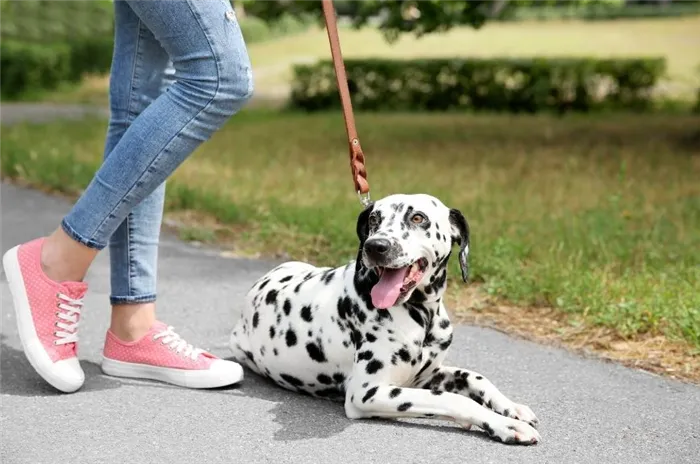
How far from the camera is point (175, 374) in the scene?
4.17 metres

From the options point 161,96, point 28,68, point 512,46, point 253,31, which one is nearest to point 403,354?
point 161,96

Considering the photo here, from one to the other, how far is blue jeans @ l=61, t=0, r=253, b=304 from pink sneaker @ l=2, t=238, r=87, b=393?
0.22 metres

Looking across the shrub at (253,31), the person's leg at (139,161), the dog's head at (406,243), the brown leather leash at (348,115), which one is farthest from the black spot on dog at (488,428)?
the shrub at (253,31)

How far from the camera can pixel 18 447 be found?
349cm

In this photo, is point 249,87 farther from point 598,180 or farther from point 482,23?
point 482,23

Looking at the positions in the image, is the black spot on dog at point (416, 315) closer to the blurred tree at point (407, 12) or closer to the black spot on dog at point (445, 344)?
the black spot on dog at point (445, 344)

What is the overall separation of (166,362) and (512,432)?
1435 millimetres

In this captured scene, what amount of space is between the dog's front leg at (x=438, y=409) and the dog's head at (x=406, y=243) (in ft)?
1.04

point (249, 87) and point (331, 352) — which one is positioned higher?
point (249, 87)

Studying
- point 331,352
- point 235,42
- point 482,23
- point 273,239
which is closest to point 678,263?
point 273,239

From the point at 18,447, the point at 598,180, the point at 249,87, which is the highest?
the point at 249,87

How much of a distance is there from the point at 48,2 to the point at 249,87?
26131mm

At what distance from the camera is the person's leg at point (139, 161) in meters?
3.65

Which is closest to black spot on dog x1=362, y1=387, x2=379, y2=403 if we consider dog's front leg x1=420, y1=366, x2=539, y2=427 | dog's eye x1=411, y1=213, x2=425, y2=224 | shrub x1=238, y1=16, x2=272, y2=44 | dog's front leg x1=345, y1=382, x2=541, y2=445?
dog's front leg x1=345, y1=382, x2=541, y2=445
